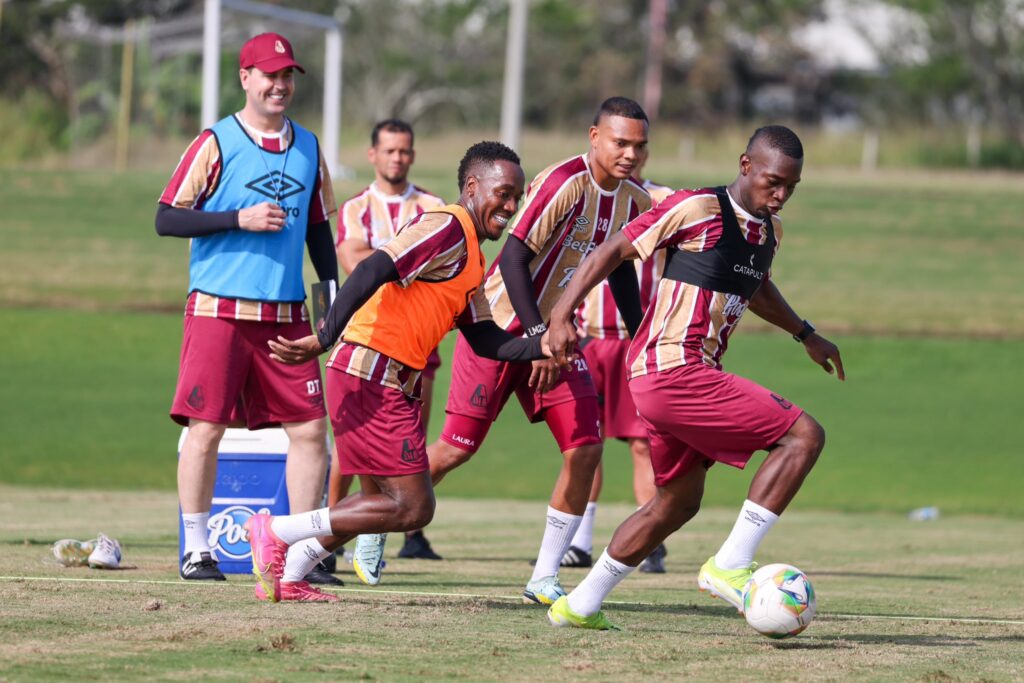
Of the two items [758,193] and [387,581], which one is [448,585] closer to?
[387,581]

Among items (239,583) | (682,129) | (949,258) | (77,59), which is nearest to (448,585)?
(239,583)

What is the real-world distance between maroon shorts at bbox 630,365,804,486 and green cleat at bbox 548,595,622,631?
822 mm

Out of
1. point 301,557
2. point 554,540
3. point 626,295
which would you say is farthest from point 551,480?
point 301,557

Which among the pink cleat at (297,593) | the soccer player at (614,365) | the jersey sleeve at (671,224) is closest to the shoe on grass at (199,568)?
the pink cleat at (297,593)

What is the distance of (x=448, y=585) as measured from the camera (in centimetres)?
824

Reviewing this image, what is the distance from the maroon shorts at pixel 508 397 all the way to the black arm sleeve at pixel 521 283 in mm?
314

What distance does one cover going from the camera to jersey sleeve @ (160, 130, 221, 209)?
7.82 metres

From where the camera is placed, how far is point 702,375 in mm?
6672

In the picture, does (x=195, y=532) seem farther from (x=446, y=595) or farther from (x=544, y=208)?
(x=544, y=208)

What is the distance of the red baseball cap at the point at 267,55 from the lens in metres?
7.86

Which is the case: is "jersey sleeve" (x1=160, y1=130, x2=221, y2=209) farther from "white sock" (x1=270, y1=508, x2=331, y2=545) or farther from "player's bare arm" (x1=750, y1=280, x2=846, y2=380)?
"player's bare arm" (x1=750, y1=280, x2=846, y2=380)

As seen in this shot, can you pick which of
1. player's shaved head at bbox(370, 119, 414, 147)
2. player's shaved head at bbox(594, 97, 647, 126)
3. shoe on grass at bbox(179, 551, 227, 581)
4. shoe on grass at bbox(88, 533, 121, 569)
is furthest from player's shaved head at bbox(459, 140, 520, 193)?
player's shaved head at bbox(370, 119, 414, 147)

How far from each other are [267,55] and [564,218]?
166 cm

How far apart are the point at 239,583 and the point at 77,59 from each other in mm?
34746
